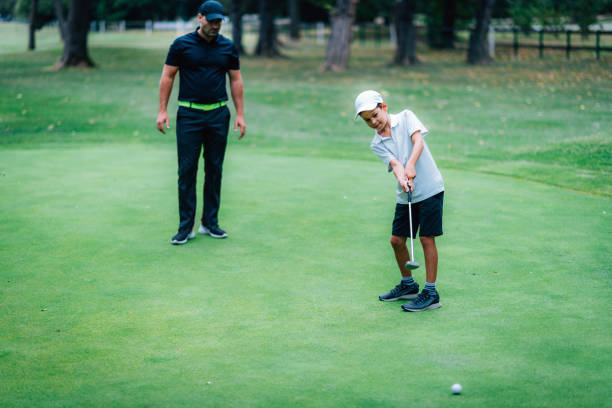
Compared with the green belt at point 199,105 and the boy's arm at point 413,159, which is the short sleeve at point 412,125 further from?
the green belt at point 199,105

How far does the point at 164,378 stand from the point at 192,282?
1.79m

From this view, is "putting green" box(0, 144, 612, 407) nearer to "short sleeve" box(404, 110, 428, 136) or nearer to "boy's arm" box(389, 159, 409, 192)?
"boy's arm" box(389, 159, 409, 192)

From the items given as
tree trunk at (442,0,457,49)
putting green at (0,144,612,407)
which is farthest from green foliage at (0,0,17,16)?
putting green at (0,144,612,407)

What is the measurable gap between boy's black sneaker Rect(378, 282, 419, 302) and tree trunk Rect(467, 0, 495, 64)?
2772cm

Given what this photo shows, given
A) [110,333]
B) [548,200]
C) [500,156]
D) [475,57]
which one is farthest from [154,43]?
[110,333]

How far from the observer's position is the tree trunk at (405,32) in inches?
1233

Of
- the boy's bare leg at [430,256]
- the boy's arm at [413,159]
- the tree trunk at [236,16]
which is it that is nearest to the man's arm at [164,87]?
the boy's arm at [413,159]

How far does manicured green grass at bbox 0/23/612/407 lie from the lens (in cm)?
423

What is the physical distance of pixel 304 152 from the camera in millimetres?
13102

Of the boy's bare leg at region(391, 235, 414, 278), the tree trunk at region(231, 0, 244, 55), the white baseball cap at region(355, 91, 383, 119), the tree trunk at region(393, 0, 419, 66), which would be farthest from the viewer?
the tree trunk at region(231, 0, 244, 55)

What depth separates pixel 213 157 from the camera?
7.44 m

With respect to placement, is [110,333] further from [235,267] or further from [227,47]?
[227,47]

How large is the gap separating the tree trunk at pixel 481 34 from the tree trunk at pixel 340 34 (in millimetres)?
5867

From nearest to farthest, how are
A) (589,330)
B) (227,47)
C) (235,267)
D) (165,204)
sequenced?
(589,330) < (235,267) < (227,47) < (165,204)
